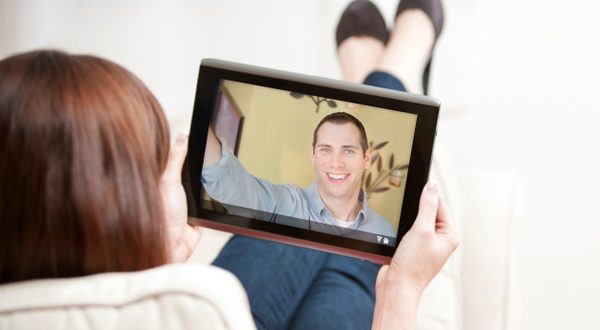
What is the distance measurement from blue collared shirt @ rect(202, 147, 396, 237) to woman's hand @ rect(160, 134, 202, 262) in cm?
4

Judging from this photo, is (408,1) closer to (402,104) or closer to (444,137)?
(444,137)

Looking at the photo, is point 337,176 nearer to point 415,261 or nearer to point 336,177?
point 336,177

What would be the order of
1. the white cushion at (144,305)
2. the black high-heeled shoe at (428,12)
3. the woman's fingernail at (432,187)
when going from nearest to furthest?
1. the white cushion at (144,305)
2. the woman's fingernail at (432,187)
3. the black high-heeled shoe at (428,12)

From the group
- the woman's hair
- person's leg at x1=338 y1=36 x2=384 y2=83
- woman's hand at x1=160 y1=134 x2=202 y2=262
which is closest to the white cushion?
the woman's hair

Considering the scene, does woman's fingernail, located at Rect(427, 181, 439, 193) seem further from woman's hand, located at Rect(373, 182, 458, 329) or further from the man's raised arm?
the man's raised arm

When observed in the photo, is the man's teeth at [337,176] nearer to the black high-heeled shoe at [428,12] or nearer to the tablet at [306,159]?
the tablet at [306,159]

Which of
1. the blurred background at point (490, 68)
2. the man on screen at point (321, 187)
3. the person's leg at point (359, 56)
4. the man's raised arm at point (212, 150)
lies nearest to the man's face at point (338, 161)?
the man on screen at point (321, 187)

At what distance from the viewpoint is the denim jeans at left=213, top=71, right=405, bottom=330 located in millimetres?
986

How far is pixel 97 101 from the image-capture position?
0.59 meters

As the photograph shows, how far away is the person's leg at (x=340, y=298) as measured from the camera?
968 millimetres

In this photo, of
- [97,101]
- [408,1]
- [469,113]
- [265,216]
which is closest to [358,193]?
[265,216]

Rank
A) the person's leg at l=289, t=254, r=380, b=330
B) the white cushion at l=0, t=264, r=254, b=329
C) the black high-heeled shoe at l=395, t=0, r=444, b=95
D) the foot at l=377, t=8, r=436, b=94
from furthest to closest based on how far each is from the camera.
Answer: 1. the black high-heeled shoe at l=395, t=0, r=444, b=95
2. the foot at l=377, t=8, r=436, b=94
3. the person's leg at l=289, t=254, r=380, b=330
4. the white cushion at l=0, t=264, r=254, b=329

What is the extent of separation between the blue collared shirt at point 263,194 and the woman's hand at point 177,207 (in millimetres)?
36

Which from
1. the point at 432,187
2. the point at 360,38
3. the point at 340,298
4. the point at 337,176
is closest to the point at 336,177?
the point at 337,176
